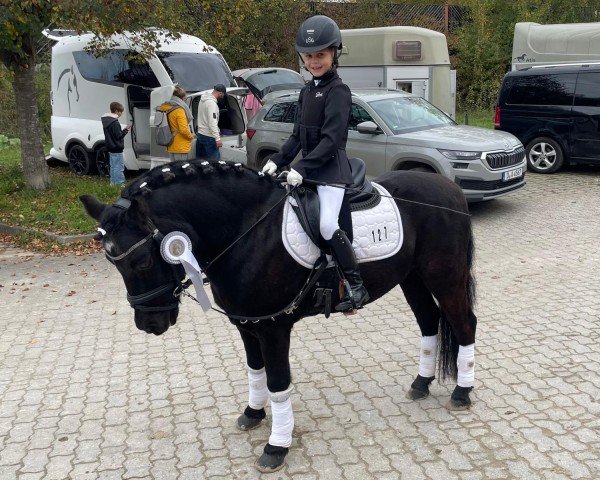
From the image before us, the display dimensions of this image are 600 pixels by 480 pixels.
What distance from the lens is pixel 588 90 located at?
518 inches

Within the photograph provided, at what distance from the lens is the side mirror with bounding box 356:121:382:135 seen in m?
10.7

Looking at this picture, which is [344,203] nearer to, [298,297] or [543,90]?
[298,297]

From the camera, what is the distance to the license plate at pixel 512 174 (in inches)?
406

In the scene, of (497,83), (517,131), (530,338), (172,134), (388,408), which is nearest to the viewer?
(388,408)

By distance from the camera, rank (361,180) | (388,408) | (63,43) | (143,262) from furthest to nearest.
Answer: (63,43)
(388,408)
(361,180)
(143,262)

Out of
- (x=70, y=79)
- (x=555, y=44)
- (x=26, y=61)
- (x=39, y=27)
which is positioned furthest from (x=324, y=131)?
(x=555, y=44)

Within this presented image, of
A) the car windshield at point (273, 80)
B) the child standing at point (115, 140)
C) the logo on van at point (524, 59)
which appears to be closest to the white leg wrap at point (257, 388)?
the child standing at point (115, 140)

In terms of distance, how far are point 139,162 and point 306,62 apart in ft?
36.9

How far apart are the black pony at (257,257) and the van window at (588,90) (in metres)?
10.1

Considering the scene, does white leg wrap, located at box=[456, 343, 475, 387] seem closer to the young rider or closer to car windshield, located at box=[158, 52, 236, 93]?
the young rider

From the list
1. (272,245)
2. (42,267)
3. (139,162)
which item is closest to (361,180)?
(272,245)

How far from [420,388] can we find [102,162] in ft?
38.6

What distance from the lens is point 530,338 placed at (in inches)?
227

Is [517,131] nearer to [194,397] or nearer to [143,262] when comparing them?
[194,397]
